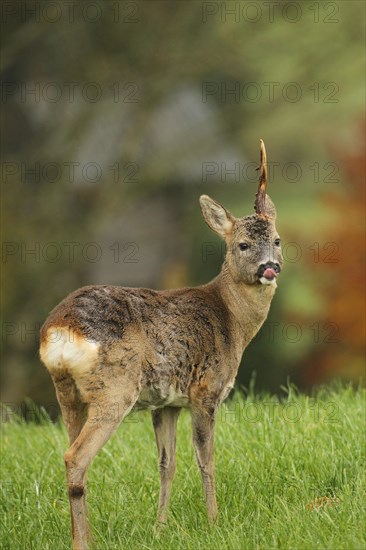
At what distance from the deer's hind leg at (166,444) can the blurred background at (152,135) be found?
8458 mm

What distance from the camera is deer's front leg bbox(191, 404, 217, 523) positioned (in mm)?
6031

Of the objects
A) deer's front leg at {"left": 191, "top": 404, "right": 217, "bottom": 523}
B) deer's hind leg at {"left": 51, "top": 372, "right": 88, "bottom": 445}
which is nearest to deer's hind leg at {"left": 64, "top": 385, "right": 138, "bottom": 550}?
deer's hind leg at {"left": 51, "top": 372, "right": 88, "bottom": 445}

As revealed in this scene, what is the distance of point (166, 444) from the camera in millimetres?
6328

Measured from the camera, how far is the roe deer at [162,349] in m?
5.60

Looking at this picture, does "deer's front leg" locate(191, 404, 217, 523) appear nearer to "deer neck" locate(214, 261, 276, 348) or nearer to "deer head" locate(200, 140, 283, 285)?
"deer neck" locate(214, 261, 276, 348)

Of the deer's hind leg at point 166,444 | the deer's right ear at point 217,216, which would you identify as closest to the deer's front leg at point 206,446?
the deer's hind leg at point 166,444

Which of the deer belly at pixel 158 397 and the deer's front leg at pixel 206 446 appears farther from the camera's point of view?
the deer's front leg at pixel 206 446

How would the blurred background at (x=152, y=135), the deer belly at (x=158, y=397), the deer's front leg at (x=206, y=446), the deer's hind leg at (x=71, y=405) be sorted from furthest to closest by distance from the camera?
the blurred background at (x=152, y=135), the deer's front leg at (x=206, y=446), the deer belly at (x=158, y=397), the deer's hind leg at (x=71, y=405)

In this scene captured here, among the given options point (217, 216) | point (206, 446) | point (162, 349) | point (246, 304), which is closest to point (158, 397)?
point (162, 349)

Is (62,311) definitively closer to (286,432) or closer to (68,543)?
A: (68,543)

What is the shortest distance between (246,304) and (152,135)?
10.7 meters

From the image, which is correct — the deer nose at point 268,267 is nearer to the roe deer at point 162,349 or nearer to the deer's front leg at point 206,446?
the roe deer at point 162,349

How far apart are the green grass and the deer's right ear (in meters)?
1.37

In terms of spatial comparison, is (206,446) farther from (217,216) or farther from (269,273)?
(217,216)
